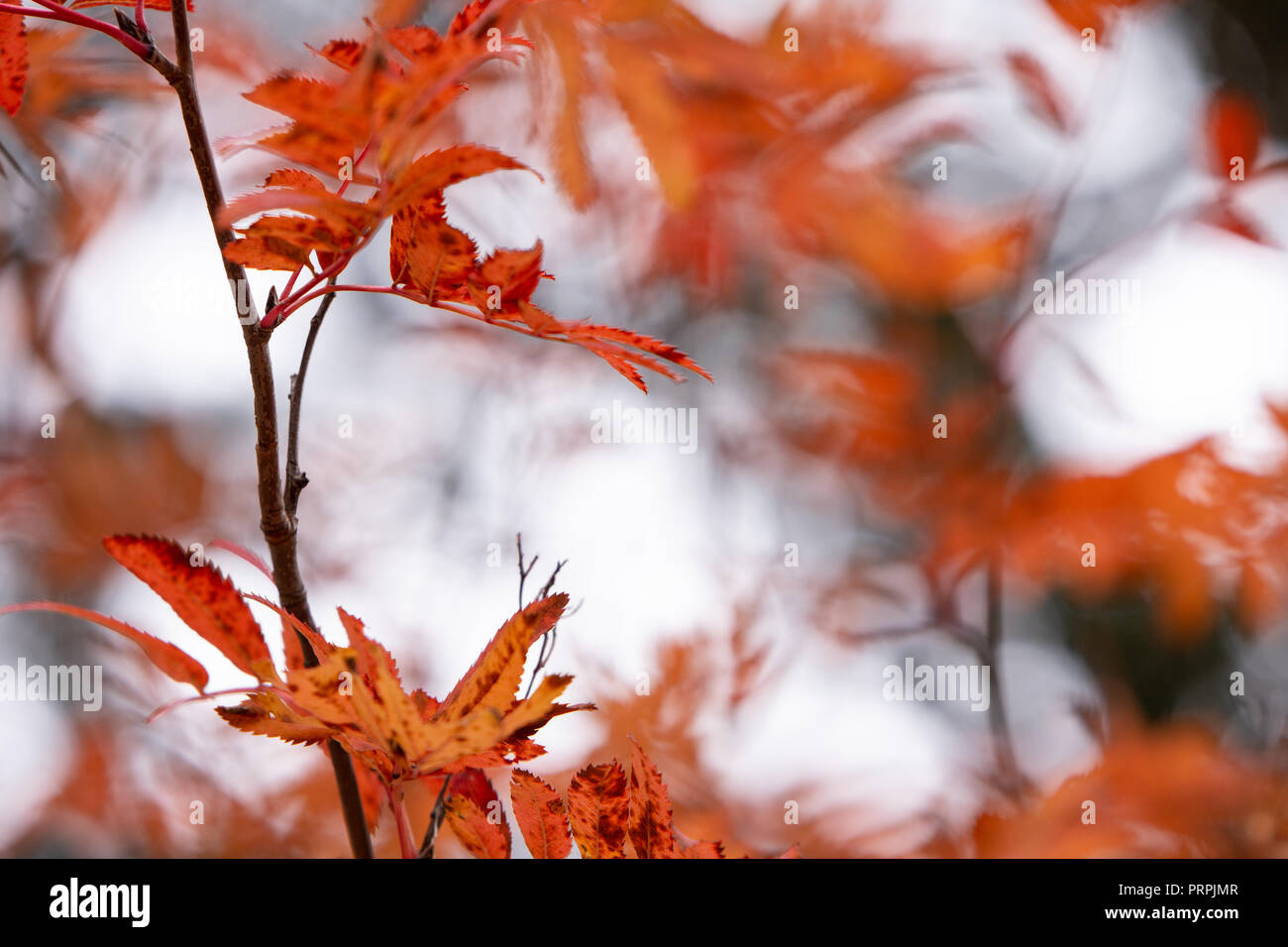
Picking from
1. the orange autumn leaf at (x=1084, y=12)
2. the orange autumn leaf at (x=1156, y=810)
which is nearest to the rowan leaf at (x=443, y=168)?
the orange autumn leaf at (x=1156, y=810)

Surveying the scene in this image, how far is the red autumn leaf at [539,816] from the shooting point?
0.72 ft

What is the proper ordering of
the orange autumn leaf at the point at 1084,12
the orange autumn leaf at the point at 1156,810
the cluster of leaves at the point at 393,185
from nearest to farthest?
the cluster of leaves at the point at 393,185, the orange autumn leaf at the point at 1156,810, the orange autumn leaf at the point at 1084,12

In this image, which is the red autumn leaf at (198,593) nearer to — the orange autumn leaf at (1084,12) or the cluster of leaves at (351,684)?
the cluster of leaves at (351,684)

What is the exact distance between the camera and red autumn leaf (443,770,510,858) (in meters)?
0.22

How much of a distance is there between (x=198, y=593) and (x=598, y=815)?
0.12 metres

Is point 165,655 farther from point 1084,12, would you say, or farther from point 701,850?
point 1084,12

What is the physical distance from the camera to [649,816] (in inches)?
8.7

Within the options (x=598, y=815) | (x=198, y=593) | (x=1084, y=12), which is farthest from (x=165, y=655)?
(x=1084, y=12)

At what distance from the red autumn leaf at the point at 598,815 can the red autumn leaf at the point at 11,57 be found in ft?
0.78

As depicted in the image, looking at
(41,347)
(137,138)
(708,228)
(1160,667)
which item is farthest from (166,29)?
(1160,667)

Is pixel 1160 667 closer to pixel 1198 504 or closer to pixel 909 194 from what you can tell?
pixel 1198 504
